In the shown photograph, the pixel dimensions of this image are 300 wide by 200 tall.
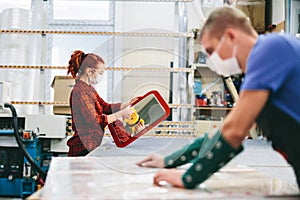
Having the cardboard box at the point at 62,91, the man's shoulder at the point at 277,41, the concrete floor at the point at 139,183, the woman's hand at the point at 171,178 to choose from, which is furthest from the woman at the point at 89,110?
the cardboard box at the point at 62,91

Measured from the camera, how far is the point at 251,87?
961 millimetres

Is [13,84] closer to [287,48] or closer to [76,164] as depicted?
[76,164]

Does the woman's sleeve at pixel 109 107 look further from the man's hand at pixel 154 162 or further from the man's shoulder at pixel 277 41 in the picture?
A: the man's shoulder at pixel 277 41

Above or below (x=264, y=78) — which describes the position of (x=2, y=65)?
above

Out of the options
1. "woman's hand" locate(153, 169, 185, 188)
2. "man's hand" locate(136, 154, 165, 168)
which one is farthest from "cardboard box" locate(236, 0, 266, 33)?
"woman's hand" locate(153, 169, 185, 188)

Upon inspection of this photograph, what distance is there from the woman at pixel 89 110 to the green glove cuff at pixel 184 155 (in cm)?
66

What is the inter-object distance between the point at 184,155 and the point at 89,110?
0.94 metres

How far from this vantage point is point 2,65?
4.14m

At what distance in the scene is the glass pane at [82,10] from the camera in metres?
5.34

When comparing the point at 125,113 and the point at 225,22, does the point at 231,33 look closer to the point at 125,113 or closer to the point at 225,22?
the point at 225,22

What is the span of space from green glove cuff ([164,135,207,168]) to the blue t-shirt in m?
0.42

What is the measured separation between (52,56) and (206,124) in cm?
374

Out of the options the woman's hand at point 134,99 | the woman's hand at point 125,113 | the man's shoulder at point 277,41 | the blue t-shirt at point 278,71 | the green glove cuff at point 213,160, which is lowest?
the green glove cuff at point 213,160

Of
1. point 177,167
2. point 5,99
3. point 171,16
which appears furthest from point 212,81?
point 171,16
